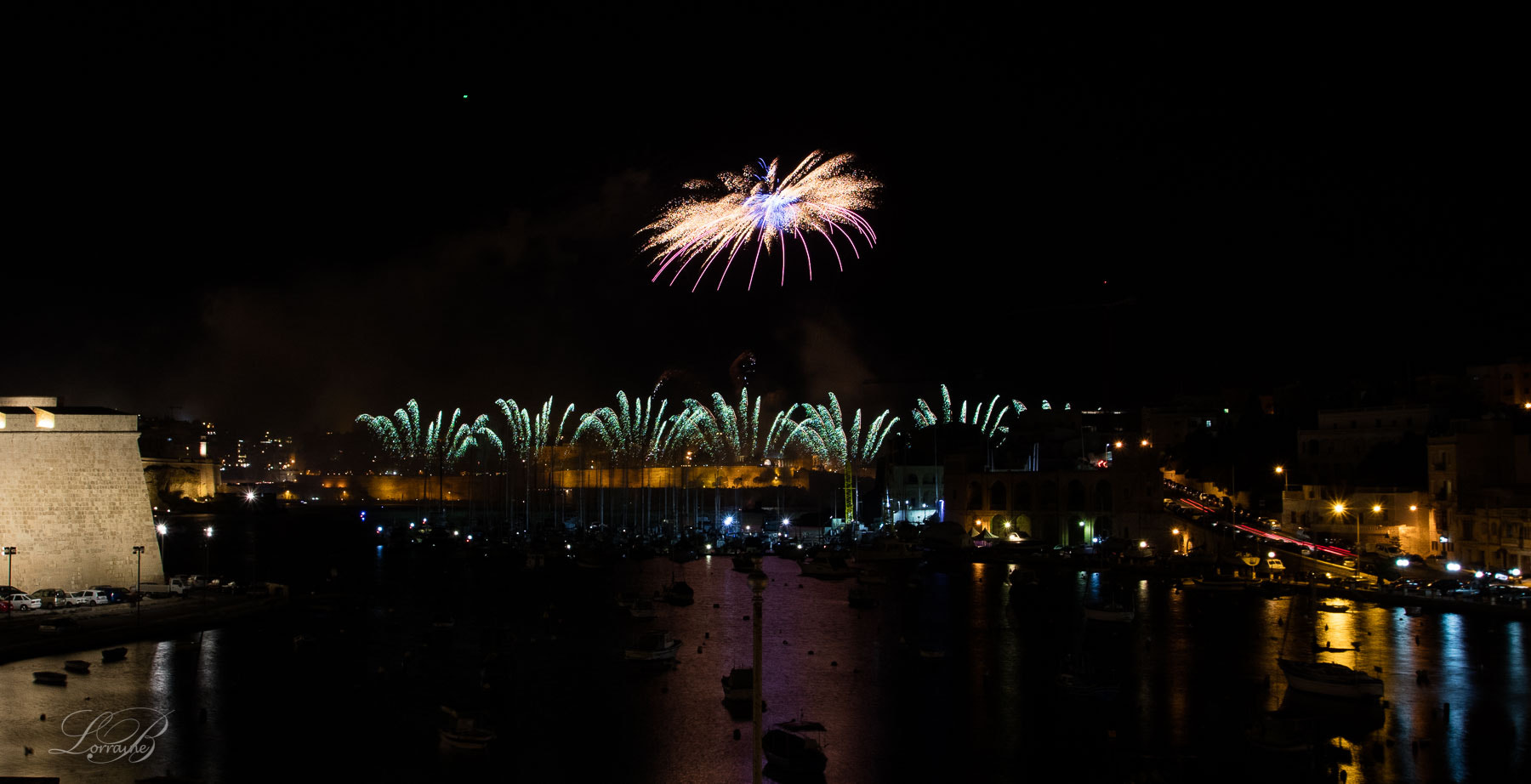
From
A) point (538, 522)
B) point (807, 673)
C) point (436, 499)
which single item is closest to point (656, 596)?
point (807, 673)

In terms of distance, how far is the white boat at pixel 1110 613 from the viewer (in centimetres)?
1759

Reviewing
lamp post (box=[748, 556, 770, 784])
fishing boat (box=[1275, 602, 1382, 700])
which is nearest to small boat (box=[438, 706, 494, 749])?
lamp post (box=[748, 556, 770, 784])

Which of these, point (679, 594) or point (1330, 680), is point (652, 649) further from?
point (1330, 680)

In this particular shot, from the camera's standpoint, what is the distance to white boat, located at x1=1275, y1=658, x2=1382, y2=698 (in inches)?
471

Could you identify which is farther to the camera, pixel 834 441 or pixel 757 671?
pixel 834 441

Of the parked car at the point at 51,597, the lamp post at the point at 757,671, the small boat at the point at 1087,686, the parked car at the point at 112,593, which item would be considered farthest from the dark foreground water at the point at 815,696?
the lamp post at the point at 757,671

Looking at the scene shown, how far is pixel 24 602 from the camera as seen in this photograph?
1471cm

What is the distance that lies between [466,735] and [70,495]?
8.68 metres

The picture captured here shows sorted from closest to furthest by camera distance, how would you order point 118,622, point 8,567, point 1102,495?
point 118,622
point 8,567
point 1102,495

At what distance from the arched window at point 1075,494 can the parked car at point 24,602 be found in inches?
965

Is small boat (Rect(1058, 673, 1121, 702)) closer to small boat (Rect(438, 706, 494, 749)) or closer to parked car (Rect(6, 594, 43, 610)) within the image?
small boat (Rect(438, 706, 494, 749))

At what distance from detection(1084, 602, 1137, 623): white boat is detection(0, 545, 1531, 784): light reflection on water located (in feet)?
0.51

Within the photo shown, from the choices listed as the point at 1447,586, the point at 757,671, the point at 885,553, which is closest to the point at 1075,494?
the point at 885,553

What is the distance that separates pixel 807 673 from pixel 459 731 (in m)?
4.84
